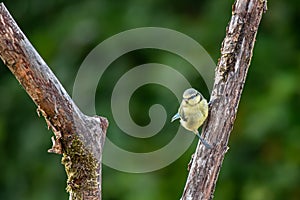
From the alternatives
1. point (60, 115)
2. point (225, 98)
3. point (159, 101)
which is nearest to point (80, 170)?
point (60, 115)

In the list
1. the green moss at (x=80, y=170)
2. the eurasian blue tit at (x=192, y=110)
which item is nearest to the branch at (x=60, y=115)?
the green moss at (x=80, y=170)

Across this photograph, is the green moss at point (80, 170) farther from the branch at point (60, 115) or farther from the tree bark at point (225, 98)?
the tree bark at point (225, 98)

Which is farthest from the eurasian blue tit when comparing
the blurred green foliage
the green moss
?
the blurred green foliage

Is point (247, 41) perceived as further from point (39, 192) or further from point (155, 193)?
point (39, 192)

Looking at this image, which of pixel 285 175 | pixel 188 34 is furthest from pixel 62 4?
pixel 285 175

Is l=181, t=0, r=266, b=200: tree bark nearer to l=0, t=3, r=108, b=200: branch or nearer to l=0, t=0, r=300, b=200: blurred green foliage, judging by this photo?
l=0, t=3, r=108, b=200: branch

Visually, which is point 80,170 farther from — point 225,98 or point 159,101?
point 159,101
